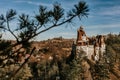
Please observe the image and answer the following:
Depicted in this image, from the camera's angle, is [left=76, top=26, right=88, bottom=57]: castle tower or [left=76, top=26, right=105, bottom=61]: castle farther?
[left=76, top=26, right=105, bottom=61]: castle

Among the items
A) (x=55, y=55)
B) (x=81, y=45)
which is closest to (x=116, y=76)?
(x=81, y=45)

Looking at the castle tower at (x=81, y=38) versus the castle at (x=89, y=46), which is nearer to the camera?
the castle at (x=89, y=46)

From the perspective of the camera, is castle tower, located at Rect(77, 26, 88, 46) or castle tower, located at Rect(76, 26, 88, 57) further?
castle tower, located at Rect(77, 26, 88, 46)

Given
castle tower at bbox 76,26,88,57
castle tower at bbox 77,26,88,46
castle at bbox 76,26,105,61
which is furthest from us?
castle tower at bbox 77,26,88,46

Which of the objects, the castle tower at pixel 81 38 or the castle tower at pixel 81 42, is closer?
the castle tower at pixel 81 42

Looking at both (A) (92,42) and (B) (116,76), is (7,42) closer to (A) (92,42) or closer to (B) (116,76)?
(B) (116,76)

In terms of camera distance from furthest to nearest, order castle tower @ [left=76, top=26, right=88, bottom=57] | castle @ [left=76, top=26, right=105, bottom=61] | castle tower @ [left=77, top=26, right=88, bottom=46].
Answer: castle tower @ [left=77, top=26, right=88, bottom=46]
castle @ [left=76, top=26, right=105, bottom=61]
castle tower @ [left=76, top=26, right=88, bottom=57]

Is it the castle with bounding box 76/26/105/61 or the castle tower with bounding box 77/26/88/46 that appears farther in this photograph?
the castle tower with bounding box 77/26/88/46

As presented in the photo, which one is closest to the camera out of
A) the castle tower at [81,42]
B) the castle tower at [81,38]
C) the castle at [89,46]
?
the castle tower at [81,42]

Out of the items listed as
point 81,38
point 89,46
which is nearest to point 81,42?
point 81,38

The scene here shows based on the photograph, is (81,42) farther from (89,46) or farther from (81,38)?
(89,46)

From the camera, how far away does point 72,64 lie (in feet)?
287

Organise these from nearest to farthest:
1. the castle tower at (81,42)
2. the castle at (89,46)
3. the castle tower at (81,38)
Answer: the castle tower at (81,42) → the castle at (89,46) → the castle tower at (81,38)

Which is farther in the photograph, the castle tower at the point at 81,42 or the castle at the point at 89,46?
the castle at the point at 89,46
